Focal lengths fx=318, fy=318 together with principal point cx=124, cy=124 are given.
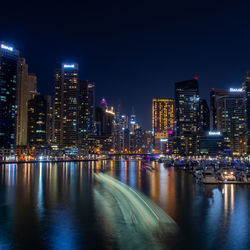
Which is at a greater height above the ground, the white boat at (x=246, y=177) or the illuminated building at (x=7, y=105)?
the illuminated building at (x=7, y=105)

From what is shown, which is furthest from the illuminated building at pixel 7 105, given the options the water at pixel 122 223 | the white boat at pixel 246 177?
the water at pixel 122 223

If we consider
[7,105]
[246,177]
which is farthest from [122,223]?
[7,105]

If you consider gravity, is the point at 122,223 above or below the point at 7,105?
below

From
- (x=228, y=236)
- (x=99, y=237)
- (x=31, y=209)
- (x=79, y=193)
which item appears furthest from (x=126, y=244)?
(x=79, y=193)

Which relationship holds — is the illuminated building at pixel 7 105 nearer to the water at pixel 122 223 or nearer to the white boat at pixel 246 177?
the white boat at pixel 246 177

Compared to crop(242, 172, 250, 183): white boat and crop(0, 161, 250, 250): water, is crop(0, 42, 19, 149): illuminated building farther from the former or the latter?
crop(0, 161, 250, 250): water

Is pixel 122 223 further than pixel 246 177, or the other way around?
pixel 246 177

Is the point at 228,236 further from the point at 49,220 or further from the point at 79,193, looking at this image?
the point at 79,193

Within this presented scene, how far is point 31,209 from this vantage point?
3278 centimetres

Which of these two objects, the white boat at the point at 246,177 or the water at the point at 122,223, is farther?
the white boat at the point at 246,177

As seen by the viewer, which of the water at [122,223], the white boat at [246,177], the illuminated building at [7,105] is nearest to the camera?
the water at [122,223]

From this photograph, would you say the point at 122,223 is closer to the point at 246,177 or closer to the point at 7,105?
the point at 246,177

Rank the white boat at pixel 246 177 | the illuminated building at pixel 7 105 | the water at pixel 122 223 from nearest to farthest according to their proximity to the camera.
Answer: the water at pixel 122 223 → the white boat at pixel 246 177 → the illuminated building at pixel 7 105

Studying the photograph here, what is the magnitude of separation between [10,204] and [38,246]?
17417 millimetres
